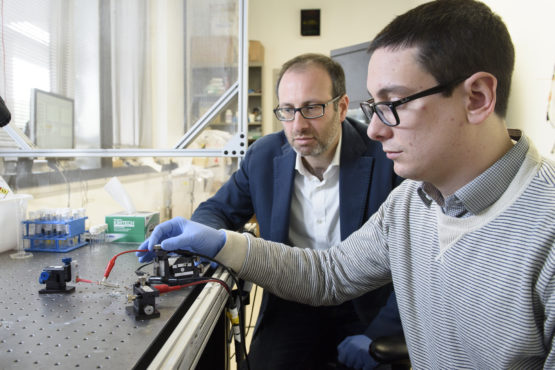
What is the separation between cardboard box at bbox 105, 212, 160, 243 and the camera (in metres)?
1.23

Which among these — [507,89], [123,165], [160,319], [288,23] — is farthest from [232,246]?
[288,23]

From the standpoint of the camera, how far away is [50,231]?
3.69 ft

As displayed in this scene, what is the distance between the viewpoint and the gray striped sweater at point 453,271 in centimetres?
62

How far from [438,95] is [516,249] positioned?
0.29 m

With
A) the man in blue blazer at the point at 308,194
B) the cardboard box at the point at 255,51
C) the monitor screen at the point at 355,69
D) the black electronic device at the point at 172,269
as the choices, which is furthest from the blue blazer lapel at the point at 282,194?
the cardboard box at the point at 255,51

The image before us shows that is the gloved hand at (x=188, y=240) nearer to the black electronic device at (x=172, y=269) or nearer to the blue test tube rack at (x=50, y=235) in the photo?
the black electronic device at (x=172, y=269)

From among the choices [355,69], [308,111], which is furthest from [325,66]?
[355,69]

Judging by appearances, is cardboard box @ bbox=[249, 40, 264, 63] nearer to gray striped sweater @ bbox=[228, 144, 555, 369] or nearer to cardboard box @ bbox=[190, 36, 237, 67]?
cardboard box @ bbox=[190, 36, 237, 67]

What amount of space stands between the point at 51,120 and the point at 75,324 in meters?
1.17

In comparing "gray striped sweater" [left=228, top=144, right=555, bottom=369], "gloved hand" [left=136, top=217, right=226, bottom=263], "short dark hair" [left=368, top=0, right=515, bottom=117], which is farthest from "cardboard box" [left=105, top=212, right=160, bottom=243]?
"short dark hair" [left=368, top=0, right=515, bottom=117]

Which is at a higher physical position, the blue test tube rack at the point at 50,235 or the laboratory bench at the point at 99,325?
the blue test tube rack at the point at 50,235

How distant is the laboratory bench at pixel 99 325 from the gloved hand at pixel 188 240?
5 cm

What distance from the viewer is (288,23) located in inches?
200

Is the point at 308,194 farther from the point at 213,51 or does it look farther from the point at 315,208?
the point at 213,51
